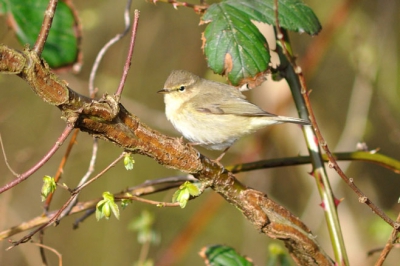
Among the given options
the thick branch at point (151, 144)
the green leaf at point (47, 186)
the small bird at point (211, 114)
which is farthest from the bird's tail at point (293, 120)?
the green leaf at point (47, 186)

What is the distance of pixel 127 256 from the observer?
620 cm

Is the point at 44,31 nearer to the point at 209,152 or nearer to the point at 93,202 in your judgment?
the point at 93,202

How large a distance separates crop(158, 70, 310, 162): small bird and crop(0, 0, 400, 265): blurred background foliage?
115 centimetres

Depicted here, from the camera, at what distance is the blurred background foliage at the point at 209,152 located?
4.18 m

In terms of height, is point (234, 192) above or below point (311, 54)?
below

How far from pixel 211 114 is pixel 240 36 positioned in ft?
3.51

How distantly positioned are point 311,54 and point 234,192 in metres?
2.58

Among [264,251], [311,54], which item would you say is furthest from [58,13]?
[264,251]

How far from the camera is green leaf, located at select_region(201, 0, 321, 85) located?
6.57ft

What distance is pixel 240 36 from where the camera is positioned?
1998mm

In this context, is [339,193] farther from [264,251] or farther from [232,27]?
[232,27]

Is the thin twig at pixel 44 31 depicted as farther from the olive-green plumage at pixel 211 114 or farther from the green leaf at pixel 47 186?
the olive-green plumage at pixel 211 114

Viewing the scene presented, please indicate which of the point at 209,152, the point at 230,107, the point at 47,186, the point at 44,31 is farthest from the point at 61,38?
the point at 209,152

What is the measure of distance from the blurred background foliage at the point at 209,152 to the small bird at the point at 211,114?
1.15 m
